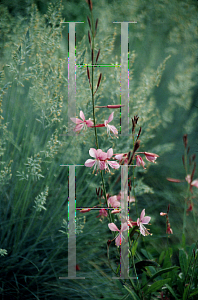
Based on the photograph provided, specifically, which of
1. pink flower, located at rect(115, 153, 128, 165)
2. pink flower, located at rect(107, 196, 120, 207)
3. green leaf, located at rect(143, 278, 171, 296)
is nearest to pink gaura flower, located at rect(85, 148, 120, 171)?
pink flower, located at rect(115, 153, 128, 165)

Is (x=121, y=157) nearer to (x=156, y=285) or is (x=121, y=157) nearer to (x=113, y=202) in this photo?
(x=113, y=202)

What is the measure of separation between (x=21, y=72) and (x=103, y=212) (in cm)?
70

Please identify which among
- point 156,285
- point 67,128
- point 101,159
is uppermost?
point 67,128

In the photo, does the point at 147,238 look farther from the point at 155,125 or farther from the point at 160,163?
the point at 155,125

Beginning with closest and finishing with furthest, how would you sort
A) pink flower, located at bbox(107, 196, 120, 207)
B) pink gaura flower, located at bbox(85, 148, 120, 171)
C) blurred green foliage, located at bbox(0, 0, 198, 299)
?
1. pink gaura flower, located at bbox(85, 148, 120, 171)
2. pink flower, located at bbox(107, 196, 120, 207)
3. blurred green foliage, located at bbox(0, 0, 198, 299)

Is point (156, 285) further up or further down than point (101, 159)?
further down

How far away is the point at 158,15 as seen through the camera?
3.73 ft

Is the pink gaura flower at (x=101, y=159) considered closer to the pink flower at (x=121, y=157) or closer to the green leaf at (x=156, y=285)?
the pink flower at (x=121, y=157)

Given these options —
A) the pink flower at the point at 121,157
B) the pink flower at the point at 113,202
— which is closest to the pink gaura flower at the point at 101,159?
the pink flower at the point at 121,157

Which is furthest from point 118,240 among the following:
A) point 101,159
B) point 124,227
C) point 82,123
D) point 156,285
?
point 82,123

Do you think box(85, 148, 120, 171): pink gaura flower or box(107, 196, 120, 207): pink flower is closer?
box(85, 148, 120, 171): pink gaura flower

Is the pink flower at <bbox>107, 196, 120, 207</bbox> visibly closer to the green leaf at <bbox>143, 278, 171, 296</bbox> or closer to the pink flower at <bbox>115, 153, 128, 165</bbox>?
the pink flower at <bbox>115, 153, 128, 165</bbox>

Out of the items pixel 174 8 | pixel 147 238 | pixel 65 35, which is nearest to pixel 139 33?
pixel 174 8

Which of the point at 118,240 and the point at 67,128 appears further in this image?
the point at 67,128
